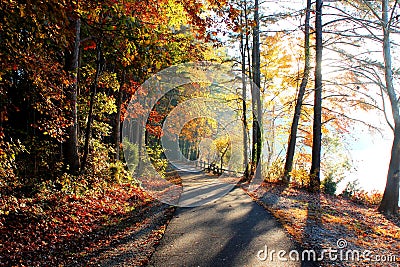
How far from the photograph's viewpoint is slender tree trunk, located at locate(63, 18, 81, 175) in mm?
8633

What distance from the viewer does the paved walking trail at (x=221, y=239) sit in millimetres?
4508

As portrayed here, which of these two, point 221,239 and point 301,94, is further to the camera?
point 301,94

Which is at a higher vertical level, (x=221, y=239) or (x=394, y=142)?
(x=394, y=142)

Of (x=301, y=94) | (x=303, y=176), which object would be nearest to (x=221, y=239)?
(x=303, y=176)

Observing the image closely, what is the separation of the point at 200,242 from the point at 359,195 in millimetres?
10585

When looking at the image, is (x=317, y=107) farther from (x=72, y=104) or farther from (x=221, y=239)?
(x=72, y=104)

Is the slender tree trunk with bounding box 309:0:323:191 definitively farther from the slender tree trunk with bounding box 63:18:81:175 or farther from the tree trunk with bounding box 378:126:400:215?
the slender tree trunk with bounding box 63:18:81:175

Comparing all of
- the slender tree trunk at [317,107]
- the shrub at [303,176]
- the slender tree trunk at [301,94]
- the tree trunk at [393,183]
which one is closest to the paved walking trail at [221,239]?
the tree trunk at [393,183]

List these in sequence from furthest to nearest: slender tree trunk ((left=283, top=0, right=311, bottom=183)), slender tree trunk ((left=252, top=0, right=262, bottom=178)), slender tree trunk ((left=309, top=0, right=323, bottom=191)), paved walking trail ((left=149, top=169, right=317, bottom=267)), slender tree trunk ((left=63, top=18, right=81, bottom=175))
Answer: slender tree trunk ((left=252, top=0, right=262, bottom=178)) < slender tree trunk ((left=283, top=0, right=311, bottom=183)) < slender tree trunk ((left=309, top=0, right=323, bottom=191)) < slender tree trunk ((left=63, top=18, right=81, bottom=175)) < paved walking trail ((left=149, top=169, right=317, bottom=267))

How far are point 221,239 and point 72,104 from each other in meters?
6.07

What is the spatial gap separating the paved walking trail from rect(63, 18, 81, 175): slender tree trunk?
371cm

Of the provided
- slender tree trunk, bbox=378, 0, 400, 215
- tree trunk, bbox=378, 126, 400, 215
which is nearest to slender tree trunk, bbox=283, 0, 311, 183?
slender tree trunk, bbox=378, 0, 400, 215

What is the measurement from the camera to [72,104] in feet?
28.6

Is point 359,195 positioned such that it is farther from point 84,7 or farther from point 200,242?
point 84,7
